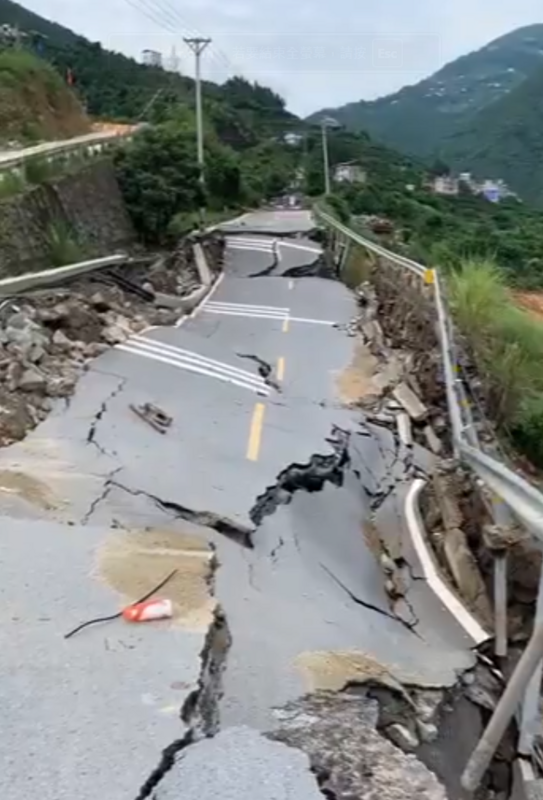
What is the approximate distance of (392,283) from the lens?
1738 centimetres

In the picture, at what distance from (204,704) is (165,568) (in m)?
1.38

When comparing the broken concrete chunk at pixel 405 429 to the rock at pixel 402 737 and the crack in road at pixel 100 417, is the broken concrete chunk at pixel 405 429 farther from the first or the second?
the rock at pixel 402 737

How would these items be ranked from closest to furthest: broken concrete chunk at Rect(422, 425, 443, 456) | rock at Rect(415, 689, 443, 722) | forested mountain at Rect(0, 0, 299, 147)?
rock at Rect(415, 689, 443, 722), broken concrete chunk at Rect(422, 425, 443, 456), forested mountain at Rect(0, 0, 299, 147)

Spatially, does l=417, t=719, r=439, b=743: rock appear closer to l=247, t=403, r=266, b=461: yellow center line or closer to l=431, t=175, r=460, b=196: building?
l=247, t=403, r=266, b=461: yellow center line

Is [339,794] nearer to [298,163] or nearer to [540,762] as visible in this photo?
[540,762]

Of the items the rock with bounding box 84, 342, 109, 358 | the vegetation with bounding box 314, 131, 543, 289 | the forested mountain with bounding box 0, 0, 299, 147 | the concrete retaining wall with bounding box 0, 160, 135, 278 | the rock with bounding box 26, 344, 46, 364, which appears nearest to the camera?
the rock with bounding box 26, 344, 46, 364

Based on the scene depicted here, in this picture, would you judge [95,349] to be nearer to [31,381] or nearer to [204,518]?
[31,381]

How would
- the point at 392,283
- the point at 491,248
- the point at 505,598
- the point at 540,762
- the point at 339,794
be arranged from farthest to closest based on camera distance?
the point at 491,248 < the point at 392,283 < the point at 505,598 < the point at 540,762 < the point at 339,794

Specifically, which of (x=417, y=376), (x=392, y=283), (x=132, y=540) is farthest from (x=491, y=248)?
(x=132, y=540)

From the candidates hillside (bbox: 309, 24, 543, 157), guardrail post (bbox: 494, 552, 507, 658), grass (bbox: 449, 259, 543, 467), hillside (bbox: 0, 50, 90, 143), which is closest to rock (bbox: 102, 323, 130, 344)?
grass (bbox: 449, 259, 543, 467)

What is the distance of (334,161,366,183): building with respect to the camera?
60.4 m

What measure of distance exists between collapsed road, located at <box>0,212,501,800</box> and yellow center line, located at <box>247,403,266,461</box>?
4 cm

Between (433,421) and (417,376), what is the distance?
1.68 meters

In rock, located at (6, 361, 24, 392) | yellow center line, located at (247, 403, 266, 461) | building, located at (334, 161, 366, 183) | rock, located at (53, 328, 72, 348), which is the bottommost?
building, located at (334, 161, 366, 183)
